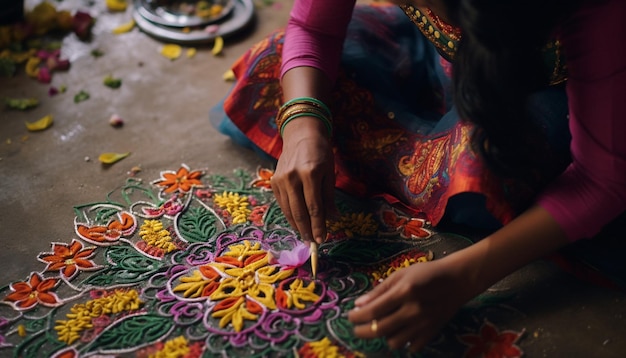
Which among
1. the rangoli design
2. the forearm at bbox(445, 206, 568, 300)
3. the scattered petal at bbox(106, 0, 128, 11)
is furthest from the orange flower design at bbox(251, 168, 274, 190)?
the scattered petal at bbox(106, 0, 128, 11)

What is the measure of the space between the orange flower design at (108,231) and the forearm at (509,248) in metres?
0.71

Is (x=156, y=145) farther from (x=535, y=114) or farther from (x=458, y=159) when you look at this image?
(x=535, y=114)

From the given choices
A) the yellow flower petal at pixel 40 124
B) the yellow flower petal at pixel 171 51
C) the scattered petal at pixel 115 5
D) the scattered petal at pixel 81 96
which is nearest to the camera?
the yellow flower petal at pixel 40 124

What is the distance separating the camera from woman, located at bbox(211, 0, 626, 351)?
0.95m

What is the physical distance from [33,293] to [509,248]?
901mm

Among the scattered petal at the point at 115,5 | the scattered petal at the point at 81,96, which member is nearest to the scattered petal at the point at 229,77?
the scattered petal at the point at 81,96

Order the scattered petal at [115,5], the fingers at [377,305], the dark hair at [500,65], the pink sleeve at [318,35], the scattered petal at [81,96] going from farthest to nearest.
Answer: the scattered petal at [115,5] < the scattered petal at [81,96] < the pink sleeve at [318,35] < the fingers at [377,305] < the dark hair at [500,65]

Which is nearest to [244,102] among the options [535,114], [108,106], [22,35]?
[108,106]

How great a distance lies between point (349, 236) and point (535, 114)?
44 cm

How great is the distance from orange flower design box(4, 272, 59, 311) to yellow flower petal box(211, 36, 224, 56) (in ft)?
3.37

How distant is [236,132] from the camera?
159 centimetres

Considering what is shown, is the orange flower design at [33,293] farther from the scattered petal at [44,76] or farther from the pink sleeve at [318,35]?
the scattered petal at [44,76]

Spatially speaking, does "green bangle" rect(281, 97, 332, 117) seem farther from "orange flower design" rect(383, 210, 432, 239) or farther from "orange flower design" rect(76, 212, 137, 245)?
"orange flower design" rect(76, 212, 137, 245)

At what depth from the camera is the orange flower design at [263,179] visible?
149 cm
